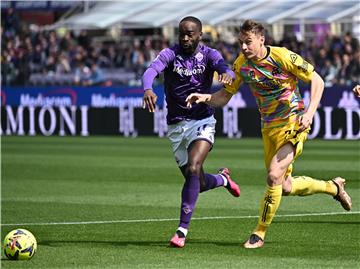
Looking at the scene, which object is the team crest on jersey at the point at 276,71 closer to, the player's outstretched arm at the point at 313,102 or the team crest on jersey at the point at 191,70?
the player's outstretched arm at the point at 313,102

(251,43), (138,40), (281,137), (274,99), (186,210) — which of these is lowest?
(186,210)

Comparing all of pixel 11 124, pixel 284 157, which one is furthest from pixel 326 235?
pixel 11 124

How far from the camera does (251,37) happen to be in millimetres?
10758

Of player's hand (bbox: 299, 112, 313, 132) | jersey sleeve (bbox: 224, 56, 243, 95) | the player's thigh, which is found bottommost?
the player's thigh

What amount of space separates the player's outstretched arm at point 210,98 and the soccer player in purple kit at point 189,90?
0.24 metres

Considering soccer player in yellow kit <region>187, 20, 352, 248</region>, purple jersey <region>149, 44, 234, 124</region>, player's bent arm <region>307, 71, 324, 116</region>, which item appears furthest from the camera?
purple jersey <region>149, 44, 234, 124</region>

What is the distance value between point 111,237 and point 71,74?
1016 inches

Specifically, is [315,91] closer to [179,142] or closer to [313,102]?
[313,102]

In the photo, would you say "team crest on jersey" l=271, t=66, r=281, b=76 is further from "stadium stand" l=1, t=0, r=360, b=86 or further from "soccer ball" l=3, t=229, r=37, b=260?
"stadium stand" l=1, t=0, r=360, b=86

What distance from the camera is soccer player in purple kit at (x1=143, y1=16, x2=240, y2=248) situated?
11.1m

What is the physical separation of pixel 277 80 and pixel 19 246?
2.99 metres

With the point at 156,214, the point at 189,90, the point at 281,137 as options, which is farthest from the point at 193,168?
the point at 156,214

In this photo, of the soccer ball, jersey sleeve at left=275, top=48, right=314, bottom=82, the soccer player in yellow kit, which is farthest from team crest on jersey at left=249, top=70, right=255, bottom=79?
the soccer ball

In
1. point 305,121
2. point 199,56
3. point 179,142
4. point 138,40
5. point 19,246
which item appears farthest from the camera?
point 138,40
